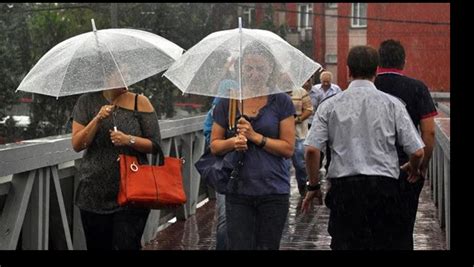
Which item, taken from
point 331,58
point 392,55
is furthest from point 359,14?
point 392,55

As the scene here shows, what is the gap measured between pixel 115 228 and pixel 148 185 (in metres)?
0.34

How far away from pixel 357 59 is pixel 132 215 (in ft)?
5.49

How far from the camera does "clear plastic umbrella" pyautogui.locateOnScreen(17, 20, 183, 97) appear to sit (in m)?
6.74

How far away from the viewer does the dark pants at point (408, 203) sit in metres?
6.50

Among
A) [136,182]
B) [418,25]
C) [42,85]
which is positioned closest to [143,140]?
[136,182]

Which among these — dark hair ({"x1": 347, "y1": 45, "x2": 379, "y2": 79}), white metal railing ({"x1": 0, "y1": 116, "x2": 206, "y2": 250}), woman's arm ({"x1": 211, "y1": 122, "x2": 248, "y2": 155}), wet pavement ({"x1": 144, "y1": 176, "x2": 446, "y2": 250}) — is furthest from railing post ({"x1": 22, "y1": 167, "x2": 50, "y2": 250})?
wet pavement ({"x1": 144, "y1": 176, "x2": 446, "y2": 250})

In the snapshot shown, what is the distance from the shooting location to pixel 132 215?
6680mm

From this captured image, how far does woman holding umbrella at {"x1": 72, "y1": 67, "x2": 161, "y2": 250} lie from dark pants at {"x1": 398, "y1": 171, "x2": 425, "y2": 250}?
1.56 m

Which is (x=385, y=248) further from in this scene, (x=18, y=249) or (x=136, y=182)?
(x=18, y=249)

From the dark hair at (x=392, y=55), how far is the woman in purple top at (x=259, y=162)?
107cm

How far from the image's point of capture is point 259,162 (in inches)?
257

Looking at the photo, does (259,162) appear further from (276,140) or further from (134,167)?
(134,167)

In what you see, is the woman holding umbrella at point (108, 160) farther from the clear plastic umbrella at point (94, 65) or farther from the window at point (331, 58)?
the window at point (331, 58)

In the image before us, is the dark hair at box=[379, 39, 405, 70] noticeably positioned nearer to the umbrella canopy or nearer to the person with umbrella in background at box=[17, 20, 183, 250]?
the umbrella canopy
